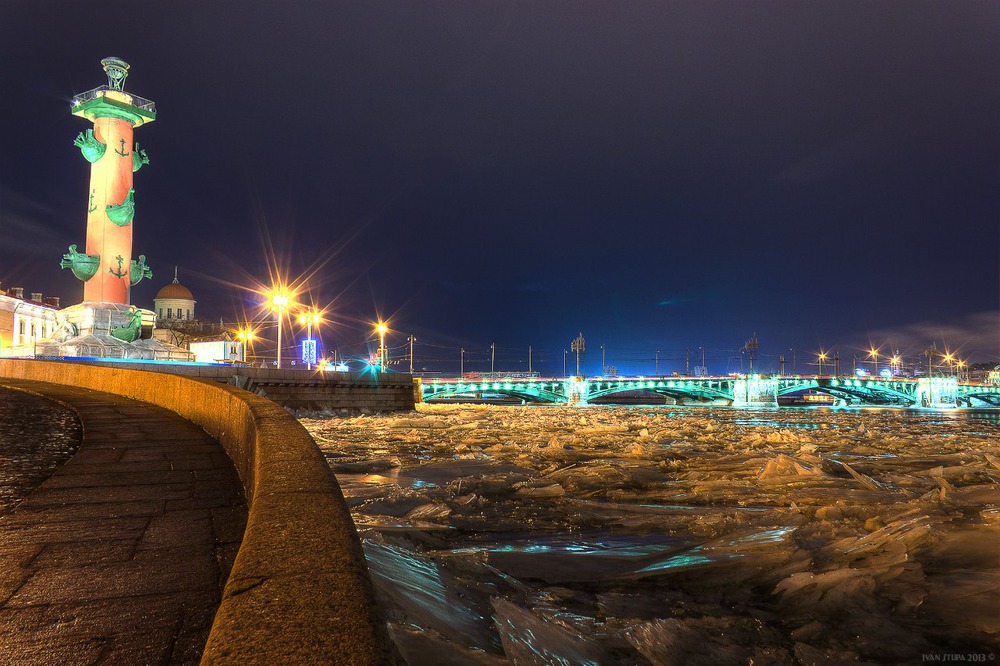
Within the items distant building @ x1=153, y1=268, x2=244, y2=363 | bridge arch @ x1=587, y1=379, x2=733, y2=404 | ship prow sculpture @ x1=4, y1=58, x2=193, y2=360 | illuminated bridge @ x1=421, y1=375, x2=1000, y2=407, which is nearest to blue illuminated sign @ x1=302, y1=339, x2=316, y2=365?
ship prow sculpture @ x1=4, y1=58, x2=193, y2=360

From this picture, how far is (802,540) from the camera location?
16.9 feet

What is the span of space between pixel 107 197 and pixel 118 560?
5569 cm

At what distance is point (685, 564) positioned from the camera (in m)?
4.61

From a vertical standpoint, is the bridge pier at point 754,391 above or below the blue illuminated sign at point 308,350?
below

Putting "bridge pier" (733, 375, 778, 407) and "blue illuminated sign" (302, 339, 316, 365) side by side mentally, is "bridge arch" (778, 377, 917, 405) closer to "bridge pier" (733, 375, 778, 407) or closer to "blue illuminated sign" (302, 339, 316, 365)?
"bridge pier" (733, 375, 778, 407)

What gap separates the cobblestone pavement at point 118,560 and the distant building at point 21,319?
2797 inches

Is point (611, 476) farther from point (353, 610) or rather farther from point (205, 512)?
point (353, 610)

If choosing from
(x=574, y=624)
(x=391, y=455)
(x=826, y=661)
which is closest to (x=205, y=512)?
(x=574, y=624)

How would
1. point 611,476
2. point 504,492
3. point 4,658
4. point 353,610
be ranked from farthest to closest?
point 611,476
point 504,492
point 4,658
point 353,610

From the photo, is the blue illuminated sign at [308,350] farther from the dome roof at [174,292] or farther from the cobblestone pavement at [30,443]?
the dome roof at [174,292]

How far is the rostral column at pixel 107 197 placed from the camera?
47281 millimetres

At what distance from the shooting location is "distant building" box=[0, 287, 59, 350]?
64.1 metres

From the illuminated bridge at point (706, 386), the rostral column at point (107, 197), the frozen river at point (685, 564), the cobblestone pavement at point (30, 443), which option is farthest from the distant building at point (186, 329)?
the frozen river at point (685, 564)

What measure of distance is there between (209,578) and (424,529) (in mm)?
2950
